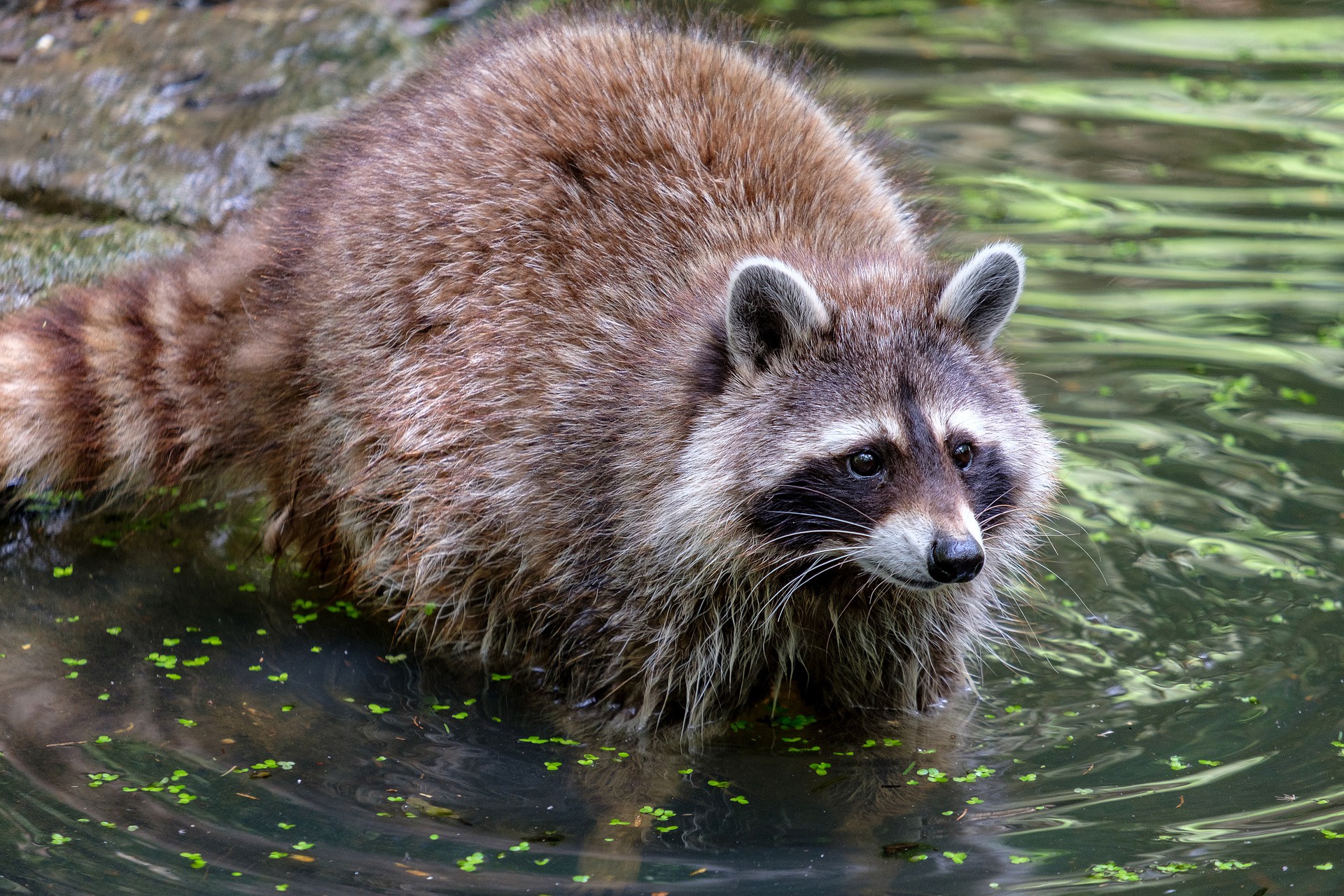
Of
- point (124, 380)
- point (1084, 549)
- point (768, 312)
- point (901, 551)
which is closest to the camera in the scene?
point (901, 551)

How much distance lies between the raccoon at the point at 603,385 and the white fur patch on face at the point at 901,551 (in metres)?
0.01

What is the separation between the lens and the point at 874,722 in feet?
14.6

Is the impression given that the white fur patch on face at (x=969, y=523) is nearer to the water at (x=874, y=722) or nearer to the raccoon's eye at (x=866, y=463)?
the raccoon's eye at (x=866, y=463)

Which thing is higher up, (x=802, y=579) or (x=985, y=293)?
(x=985, y=293)

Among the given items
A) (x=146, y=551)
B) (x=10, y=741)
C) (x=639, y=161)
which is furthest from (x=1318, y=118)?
(x=10, y=741)

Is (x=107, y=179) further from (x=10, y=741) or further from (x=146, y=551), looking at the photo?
(x=10, y=741)

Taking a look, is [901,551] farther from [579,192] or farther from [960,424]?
[579,192]

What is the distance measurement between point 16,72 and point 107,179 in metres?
1.06

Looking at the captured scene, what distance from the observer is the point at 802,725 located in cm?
446

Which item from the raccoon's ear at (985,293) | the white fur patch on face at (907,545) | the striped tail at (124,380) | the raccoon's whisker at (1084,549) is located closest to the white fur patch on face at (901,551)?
the white fur patch on face at (907,545)

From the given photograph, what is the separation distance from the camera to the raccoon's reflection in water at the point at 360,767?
3.50 m

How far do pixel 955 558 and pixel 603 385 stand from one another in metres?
1.20

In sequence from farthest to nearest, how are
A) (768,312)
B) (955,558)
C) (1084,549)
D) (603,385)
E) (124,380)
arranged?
1. (1084,549)
2. (124,380)
3. (603,385)
4. (768,312)
5. (955,558)

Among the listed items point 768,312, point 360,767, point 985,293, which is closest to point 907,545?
point 768,312
